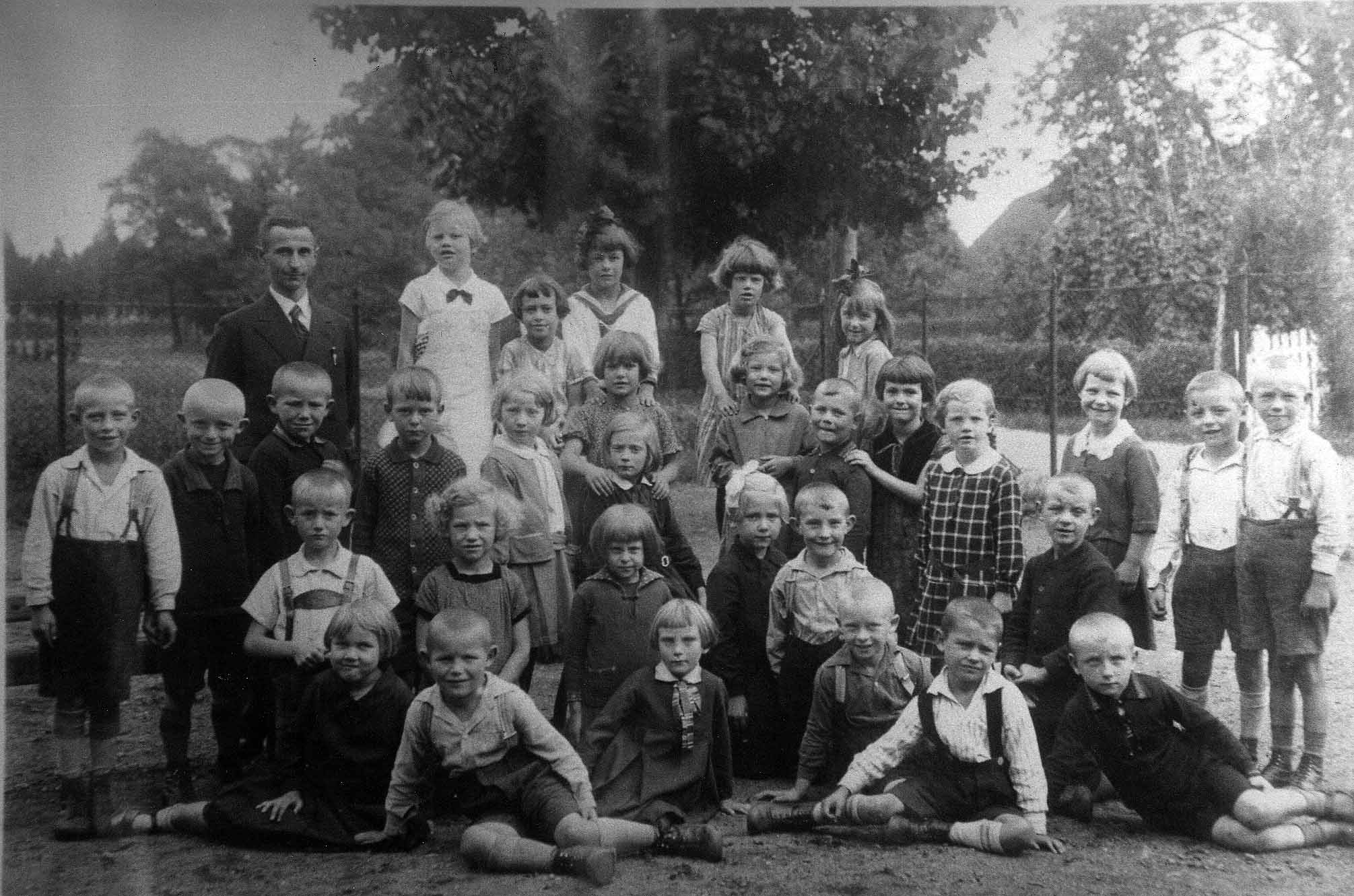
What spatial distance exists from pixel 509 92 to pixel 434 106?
0.19m

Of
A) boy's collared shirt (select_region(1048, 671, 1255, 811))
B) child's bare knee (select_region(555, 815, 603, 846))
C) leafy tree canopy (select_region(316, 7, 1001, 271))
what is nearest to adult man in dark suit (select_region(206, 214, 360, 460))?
leafy tree canopy (select_region(316, 7, 1001, 271))

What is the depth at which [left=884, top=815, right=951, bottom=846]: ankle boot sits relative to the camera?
95.9 inches

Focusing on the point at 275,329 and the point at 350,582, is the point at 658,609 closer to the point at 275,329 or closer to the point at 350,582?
the point at 350,582

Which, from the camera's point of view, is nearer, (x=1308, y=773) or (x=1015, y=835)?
(x=1015, y=835)

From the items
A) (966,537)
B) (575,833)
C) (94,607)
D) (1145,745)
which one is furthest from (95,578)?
(1145,745)

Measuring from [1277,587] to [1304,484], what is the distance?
24 centimetres

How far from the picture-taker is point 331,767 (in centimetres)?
248

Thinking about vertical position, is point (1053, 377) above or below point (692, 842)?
above

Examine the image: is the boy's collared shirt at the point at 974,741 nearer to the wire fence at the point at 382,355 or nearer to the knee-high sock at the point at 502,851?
the knee-high sock at the point at 502,851

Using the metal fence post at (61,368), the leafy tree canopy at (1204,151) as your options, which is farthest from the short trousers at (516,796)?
the leafy tree canopy at (1204,151)

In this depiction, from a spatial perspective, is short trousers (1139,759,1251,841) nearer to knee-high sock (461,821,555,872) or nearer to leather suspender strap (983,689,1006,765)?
leather suspender strap (983,689,1006,765)

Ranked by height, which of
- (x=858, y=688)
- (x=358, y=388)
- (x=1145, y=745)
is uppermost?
(x=358, y=388)

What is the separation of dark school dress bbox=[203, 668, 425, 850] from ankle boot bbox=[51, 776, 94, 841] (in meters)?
0.28

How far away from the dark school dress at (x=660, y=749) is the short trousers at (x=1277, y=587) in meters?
1.25
